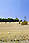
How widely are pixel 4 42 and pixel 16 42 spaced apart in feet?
2.14

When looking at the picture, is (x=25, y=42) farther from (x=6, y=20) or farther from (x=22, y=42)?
(x=6, y=20)

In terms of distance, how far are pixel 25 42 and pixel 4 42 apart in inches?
44.3

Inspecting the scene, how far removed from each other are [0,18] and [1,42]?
68.1 ft

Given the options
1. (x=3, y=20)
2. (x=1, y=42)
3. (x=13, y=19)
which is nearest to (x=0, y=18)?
(x=3, y=20)

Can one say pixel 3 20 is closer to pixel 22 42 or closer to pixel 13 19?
pixel 13 19

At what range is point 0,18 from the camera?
83.7 ft

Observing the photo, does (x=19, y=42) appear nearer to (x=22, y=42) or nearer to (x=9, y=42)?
(x=22, y=42)

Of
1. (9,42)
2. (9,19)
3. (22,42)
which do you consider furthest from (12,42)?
(9,19)

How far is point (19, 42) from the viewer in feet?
16.8

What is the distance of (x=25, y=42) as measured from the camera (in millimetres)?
5023

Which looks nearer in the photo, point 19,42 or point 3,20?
point 19,42

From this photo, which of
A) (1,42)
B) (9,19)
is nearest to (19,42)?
(1,42)

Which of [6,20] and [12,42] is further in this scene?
[6,20]

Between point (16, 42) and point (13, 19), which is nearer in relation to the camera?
point (16, 42)
